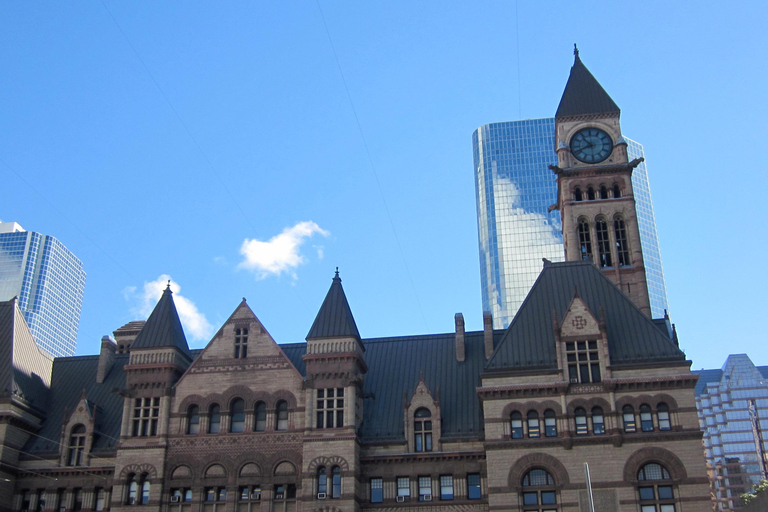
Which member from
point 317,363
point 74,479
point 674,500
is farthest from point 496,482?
point 74,479

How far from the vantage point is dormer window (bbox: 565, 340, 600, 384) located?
167 feet

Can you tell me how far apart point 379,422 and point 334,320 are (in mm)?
7424

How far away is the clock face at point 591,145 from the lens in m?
76.7

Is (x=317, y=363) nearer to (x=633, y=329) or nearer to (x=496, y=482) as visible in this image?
(x=496, y=482)

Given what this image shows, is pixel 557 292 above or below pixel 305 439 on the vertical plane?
above

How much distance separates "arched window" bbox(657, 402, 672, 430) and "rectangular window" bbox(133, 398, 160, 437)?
1257 inches

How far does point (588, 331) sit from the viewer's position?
51812 mm

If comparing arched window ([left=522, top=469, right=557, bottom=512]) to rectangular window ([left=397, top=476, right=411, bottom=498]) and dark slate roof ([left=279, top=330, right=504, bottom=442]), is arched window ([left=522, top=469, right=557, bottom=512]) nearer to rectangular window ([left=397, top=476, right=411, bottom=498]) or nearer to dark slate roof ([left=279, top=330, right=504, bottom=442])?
dark slate roof ([left=279, top=330, right=504, bottom=442])

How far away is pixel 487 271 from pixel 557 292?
391 ft

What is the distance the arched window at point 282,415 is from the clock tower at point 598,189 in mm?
29901

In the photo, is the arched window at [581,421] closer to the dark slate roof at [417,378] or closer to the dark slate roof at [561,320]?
the dark slate roof at [561,320]

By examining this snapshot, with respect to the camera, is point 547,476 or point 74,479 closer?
point 547,476

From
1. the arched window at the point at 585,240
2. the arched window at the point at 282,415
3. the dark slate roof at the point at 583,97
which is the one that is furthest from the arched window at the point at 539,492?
the dark slate roof at the point at 583,97

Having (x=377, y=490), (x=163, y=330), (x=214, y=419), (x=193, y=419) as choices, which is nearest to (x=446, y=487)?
(x=377, y=490)
